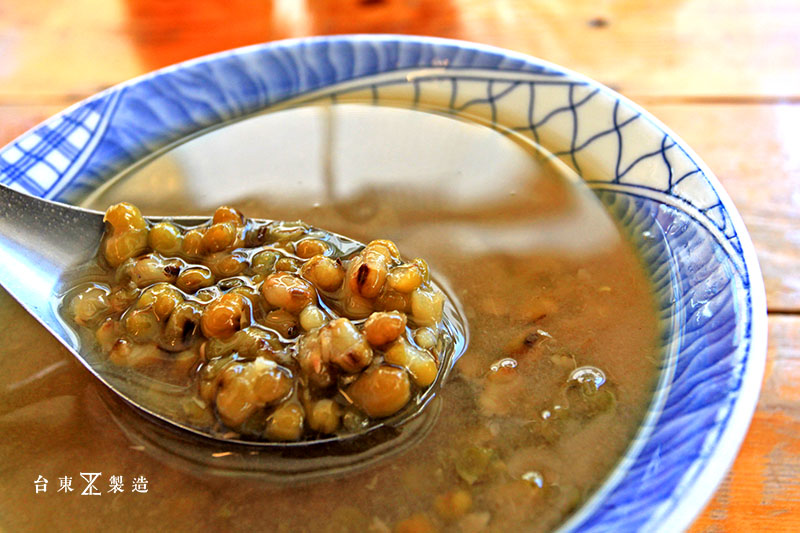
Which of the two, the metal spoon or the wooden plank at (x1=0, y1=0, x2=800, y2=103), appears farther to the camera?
the wooden plank at (x1=0, y1=0, x2=800, y2=103)

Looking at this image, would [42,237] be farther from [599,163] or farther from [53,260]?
[599,163]

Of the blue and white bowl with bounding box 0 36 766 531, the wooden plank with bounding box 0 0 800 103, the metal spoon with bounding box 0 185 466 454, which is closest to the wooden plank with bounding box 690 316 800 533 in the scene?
the blue and white bowl with bounding box 0 36 766 531

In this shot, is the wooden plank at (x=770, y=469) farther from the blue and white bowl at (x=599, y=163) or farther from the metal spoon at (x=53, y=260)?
the metal spoon at (x=53, y=260)

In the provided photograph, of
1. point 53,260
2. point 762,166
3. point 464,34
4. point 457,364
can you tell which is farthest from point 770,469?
point 464,34

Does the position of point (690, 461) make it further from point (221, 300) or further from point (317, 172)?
point (317, 172)

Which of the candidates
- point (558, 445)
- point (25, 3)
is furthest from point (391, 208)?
point (25, 3)

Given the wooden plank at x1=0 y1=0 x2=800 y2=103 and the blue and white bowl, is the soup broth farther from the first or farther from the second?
the wooden plank at x1=0 y1=0 x2=800 y2=103
